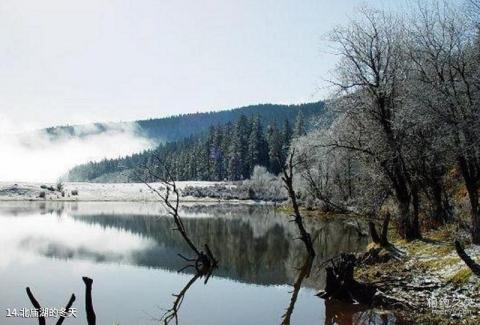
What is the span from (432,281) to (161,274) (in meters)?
13.7

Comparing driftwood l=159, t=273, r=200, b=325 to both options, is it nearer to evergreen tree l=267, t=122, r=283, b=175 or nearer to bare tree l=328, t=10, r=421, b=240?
bare tree l=328, t=10, r=421, b=240

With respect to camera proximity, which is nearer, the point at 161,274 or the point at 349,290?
the point at 349,290

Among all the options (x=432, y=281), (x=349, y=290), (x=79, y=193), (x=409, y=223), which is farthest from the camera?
(x=79, y=193)

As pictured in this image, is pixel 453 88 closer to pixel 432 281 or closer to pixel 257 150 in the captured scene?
pixel 432 281

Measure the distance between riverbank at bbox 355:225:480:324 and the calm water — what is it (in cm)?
161

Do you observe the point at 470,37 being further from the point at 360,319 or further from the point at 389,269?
the point at 360,319

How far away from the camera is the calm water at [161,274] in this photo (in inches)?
691

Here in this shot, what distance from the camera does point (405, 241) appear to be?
26.2 m

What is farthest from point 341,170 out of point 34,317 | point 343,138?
point 34,317

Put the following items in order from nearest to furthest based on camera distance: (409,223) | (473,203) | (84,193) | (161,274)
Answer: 1. (473,203)
2. (161,274)
3. (409,223)
4. (84,193)

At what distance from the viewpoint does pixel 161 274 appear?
25719 mm

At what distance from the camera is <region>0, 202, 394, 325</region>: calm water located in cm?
1755

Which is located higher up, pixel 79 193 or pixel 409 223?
pixel 409 223

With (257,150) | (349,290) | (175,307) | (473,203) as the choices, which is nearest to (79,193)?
(257,150)
